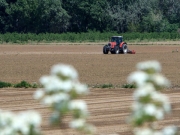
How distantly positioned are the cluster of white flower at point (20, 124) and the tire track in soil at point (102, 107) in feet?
28.2

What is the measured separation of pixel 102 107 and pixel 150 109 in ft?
51.2

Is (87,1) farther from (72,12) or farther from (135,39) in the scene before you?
(135,39)

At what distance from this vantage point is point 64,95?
104 inches

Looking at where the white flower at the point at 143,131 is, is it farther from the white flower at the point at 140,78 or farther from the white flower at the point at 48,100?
the white flower at the point at 48,100

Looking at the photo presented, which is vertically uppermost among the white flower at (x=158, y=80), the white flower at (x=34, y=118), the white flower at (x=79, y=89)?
the white flower at (x=158, y=80)

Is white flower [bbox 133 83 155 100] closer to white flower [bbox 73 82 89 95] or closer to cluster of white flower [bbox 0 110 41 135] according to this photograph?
white flower [bbox 73 82 89 95]

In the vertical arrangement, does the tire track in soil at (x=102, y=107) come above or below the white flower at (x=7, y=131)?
below

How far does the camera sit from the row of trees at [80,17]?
326 feet

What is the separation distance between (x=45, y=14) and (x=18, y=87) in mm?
75252

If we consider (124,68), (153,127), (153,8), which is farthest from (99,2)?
(153,127)

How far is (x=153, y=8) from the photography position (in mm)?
110750

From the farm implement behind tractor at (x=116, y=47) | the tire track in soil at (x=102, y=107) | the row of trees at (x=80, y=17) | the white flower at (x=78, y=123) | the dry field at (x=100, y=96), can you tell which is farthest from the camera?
the row of trees at (x=80, y=17)

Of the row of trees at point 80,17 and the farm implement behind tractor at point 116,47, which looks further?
the row of trees at point 80,17

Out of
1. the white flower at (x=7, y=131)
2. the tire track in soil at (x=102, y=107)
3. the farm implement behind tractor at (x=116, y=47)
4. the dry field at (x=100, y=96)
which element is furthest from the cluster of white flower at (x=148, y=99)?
the farm implement behind tractor at (x=116, y=47)
